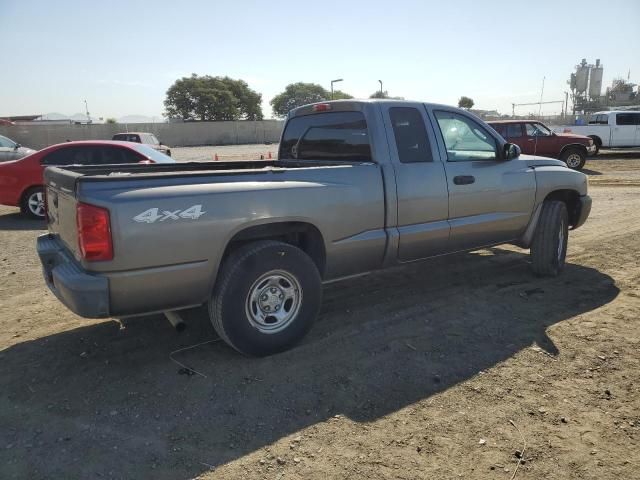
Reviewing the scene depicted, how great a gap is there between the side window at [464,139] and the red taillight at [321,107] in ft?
3.40

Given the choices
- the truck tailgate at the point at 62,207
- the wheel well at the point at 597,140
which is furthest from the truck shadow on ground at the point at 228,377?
the wheel well at the point at 597,140

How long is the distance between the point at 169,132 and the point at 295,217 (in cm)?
5542

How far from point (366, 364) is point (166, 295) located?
1495mm

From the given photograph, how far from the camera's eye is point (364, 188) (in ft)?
13.0

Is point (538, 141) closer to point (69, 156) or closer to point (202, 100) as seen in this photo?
point (69, 156)

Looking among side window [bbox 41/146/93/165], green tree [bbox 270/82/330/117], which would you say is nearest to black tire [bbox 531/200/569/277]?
side window [bbox 41/146/93/165]

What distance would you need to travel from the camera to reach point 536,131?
17438 mm

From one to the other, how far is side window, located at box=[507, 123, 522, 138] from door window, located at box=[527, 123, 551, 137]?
A: 0.34m

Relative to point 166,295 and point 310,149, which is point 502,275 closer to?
point 310,149

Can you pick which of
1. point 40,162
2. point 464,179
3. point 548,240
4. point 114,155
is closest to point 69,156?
point 40,162

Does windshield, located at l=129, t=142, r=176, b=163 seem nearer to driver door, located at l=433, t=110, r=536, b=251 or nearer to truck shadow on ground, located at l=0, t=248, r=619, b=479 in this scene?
truck shadow on ground, located at l=0, t=248, r=619, b=479

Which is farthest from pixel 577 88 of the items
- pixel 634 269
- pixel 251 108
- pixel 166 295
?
pixel 166 295

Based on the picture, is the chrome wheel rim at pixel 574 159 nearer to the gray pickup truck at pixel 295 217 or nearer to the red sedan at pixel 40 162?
the gray pickup truck at pixel 295 217

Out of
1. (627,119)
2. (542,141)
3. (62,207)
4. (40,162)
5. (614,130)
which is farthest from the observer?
(614,130)
